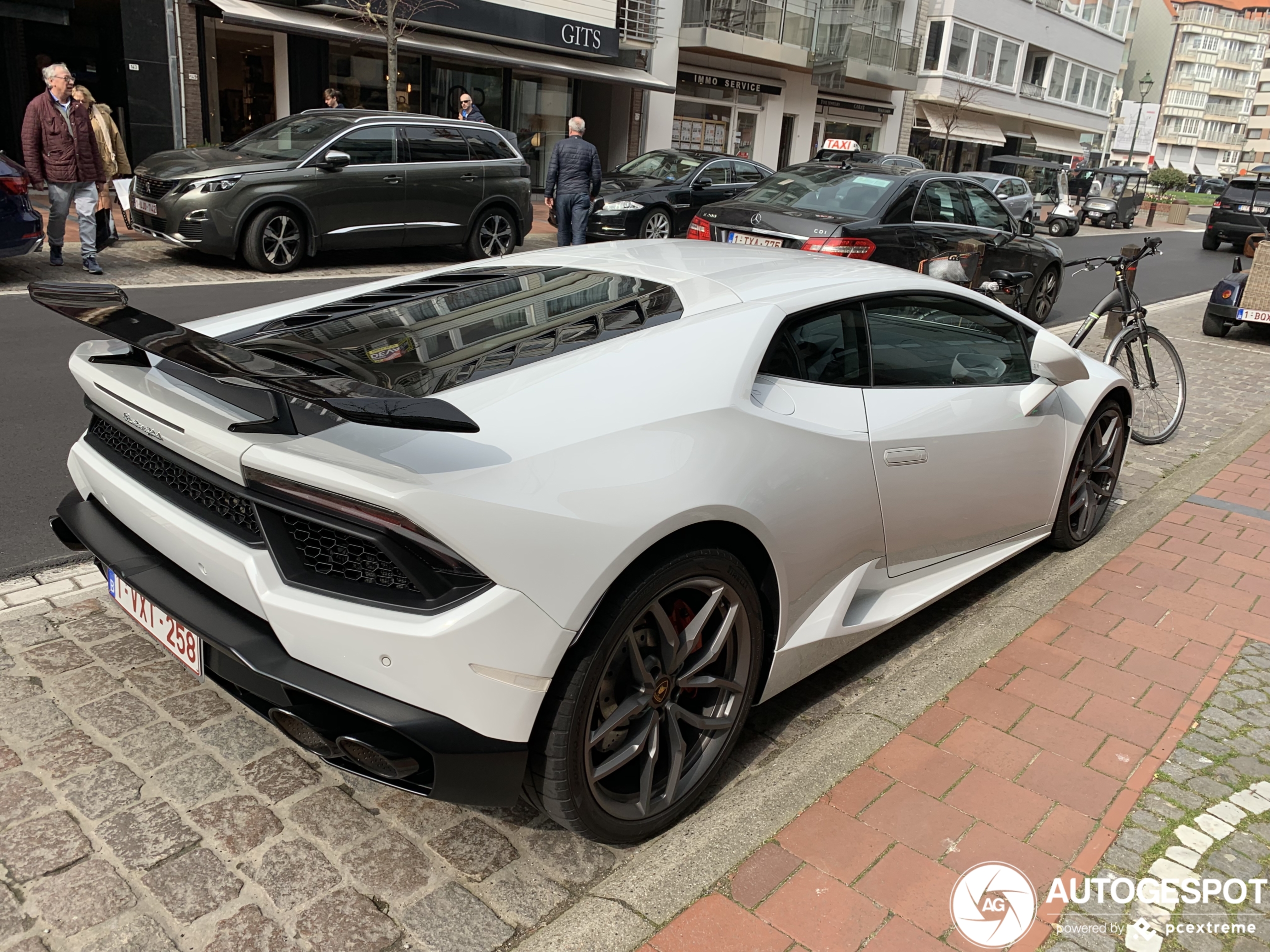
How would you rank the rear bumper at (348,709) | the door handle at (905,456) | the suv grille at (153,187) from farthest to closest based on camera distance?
the suv grille at (153,187) < the door handle at (905,456) < the rear bumper at (348,709)

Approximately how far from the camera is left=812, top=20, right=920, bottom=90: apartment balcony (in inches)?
1219

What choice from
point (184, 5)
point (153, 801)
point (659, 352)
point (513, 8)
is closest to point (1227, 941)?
point (659, 352)

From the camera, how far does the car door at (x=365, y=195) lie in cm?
1127

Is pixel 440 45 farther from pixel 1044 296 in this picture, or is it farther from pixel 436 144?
pixel 1044 296

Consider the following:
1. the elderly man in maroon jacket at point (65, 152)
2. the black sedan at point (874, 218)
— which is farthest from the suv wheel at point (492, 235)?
the elderly man in maroon jacket at point (65, 152)

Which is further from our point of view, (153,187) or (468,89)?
(468,89)

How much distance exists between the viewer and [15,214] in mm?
8984

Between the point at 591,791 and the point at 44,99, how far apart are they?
10361 mm

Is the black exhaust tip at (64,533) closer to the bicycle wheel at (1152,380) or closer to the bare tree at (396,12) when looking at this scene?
the bicycle wheel at (1152,380)

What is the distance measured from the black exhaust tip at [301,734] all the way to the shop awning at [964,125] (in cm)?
3912

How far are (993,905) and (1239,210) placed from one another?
28969 millimetres

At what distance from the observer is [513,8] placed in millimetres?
20703

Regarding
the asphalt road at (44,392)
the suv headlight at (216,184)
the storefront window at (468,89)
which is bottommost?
the asphalt road at (44,392)

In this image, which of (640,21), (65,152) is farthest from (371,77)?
(65,152)
